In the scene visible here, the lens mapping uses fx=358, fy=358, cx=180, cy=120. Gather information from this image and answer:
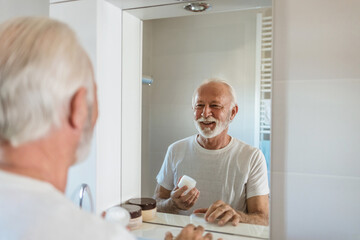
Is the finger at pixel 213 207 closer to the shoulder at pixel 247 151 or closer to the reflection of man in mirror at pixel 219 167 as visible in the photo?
the reflection of man in mirror at pixel 219 167

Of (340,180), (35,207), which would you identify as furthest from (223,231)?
(35,207)

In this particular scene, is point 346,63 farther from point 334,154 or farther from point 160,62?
point 160,62

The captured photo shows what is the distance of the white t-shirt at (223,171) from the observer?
3.87 ft

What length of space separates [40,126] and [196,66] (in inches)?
29.0

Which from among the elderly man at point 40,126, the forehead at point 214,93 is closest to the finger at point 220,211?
the forehead at point 214,93

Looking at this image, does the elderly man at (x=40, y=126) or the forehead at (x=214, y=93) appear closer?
the elderly man at (x=40, y=126)

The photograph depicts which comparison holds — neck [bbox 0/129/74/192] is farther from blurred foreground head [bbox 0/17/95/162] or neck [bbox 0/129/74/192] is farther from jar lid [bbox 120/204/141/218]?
jar lid [bbox 120/204/141/218]

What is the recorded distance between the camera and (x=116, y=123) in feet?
4.46

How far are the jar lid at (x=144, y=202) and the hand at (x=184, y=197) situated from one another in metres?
0.08

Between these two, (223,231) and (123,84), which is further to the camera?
(123,84)

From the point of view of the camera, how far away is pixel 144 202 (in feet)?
4.36

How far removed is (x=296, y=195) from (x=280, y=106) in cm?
28

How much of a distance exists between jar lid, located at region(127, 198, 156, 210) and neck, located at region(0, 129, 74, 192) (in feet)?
2.33

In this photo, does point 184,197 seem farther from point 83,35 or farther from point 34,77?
point 34,77
